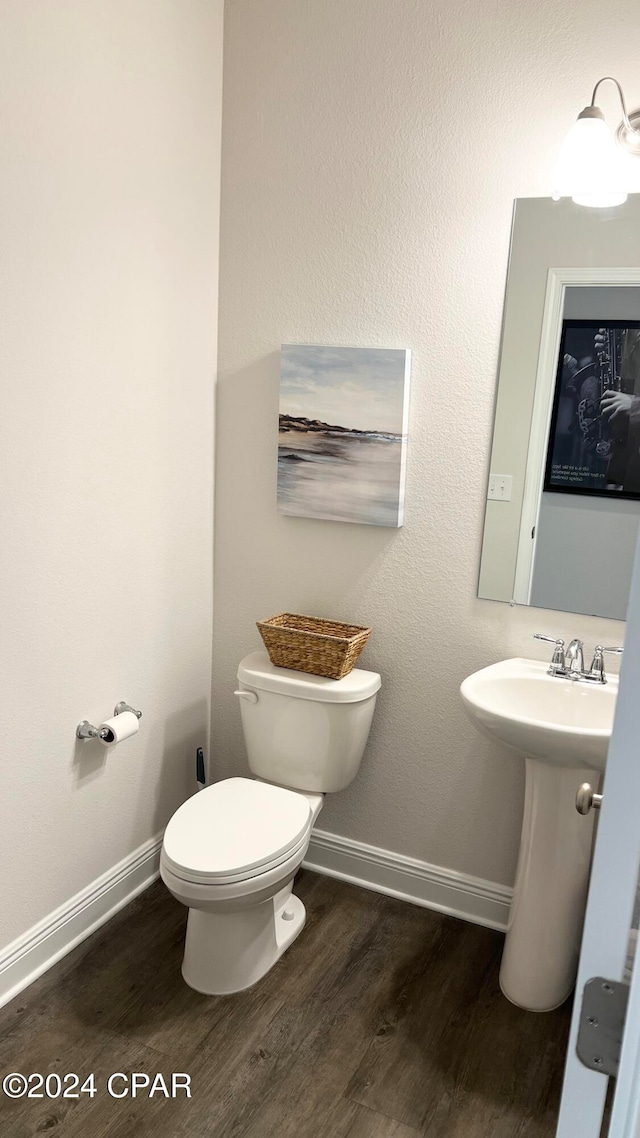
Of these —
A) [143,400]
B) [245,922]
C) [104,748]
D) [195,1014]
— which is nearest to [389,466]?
[143,400]

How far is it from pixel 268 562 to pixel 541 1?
162cm

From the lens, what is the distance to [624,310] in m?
2.01

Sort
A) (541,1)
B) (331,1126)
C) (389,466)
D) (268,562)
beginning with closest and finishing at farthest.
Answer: (331,1126), (541,1), (389,466), (268,562)

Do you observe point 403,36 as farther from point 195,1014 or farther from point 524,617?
point 195,1014

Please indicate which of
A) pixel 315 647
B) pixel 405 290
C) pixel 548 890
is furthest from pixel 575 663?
pixel 405 290

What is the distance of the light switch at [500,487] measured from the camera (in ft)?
7.24

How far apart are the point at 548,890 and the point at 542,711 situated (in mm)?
435

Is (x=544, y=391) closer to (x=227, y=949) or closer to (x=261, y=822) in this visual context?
(x=261, y=822)

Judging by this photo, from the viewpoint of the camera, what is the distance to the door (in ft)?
2.19

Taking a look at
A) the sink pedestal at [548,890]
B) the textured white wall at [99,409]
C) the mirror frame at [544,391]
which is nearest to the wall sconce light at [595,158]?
the mirror frame at [544,391]

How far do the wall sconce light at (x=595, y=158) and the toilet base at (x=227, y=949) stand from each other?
1.87m

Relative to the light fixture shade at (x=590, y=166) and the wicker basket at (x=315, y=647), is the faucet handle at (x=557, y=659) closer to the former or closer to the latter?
the wicker basket at (x=315, y=647)

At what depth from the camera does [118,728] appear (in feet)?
7.18

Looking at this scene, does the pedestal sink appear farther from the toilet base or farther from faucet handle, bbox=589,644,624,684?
the toilet base
